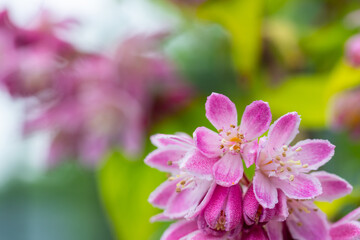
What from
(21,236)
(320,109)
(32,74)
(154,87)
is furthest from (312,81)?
(21,236)

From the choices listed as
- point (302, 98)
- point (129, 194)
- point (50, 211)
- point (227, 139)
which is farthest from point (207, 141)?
point (50, 211)

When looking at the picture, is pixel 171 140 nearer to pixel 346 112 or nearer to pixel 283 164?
pixel 283 164

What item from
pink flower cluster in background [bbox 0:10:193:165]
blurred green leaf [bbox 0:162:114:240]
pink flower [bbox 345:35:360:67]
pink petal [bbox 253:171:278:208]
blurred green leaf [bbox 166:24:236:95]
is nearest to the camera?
pink petal [bbox 253:171:278:208]

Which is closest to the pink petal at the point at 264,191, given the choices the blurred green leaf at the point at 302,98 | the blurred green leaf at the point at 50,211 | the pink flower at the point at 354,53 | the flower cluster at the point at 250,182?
the flower cluster at the point at 250,182

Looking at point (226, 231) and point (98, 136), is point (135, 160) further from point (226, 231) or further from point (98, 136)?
point (226, 231)

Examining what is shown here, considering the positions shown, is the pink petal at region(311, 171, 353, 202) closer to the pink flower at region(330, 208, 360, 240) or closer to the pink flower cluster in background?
the pink flower at region(330, 208, 360, 240)

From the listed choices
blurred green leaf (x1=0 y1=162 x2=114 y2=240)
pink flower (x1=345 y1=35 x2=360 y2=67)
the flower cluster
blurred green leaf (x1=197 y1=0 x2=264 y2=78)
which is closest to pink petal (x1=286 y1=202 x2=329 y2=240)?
the flower cluster

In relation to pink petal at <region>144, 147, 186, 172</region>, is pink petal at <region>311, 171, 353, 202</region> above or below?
below

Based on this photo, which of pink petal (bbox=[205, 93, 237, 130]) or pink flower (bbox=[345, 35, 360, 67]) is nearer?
pink petal (bbox=[205, 93, 237, 130])
